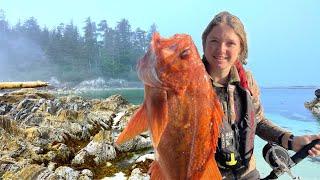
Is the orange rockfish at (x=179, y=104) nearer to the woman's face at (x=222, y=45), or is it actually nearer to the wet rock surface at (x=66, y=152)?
the woman's face at (x=222, y=45)

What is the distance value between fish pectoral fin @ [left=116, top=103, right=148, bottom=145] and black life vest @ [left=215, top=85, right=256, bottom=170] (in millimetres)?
1314

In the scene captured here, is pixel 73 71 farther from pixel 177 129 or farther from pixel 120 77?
pixel 177 129

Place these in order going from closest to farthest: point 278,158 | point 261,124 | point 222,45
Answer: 1. point 222,45
2. point 261,124
3. point 278,158

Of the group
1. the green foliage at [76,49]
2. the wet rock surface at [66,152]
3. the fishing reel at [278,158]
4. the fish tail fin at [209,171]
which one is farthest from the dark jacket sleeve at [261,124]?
the green foliage at [76,49]

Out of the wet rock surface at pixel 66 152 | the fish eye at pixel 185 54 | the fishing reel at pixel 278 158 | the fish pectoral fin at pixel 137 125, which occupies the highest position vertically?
the fish eye at pixel 185 54

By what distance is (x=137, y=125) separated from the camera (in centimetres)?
247

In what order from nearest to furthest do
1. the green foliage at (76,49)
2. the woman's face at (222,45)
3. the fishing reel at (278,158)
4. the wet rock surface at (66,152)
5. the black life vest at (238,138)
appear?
the woman's face at (222,45) → the black life vest at (238,138) → the fishing reel at (278,158) → the wet rock surface at (66,152) → the green foliage at (76,49)

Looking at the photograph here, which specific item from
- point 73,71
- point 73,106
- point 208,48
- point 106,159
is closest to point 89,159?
point 106,159

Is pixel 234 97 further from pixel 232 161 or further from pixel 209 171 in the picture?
pixel 209 171

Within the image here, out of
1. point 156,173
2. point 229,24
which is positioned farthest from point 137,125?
point 229,24

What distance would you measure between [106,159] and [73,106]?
70.9 ft

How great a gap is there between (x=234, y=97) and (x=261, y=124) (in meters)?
0.56

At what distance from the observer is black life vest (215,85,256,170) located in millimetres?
3656

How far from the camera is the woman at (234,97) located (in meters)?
3.52
